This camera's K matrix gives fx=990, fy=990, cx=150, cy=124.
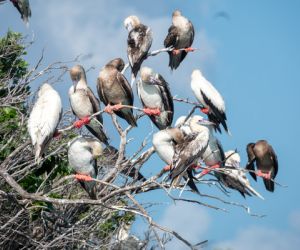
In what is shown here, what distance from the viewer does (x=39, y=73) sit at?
1173 cm

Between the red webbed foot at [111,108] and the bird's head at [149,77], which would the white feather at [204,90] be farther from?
the red webbed foot at [111,108]

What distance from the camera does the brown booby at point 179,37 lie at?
12.6 metres

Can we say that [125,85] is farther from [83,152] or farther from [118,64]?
[83,152]

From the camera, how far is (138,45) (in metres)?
11.2

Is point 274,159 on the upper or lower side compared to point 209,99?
lower

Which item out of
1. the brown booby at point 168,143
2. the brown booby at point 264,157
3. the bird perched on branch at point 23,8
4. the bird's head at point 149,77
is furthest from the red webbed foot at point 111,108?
the bird perched on branch at point 23,8

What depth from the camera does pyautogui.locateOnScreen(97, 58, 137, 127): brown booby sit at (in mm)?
10828

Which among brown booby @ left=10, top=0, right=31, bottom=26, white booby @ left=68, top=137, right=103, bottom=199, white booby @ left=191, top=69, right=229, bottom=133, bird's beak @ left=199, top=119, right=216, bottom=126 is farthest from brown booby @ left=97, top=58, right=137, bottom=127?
brown booby @ left=10, top=0, right=31, bottom=26

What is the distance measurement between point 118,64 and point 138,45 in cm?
35

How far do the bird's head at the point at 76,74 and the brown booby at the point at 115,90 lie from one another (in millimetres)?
201

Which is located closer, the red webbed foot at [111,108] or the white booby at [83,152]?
the white booby at [83,152]

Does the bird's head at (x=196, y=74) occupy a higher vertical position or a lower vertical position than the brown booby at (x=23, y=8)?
lower

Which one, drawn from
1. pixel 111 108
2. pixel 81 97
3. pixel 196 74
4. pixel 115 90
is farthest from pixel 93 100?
pixel 196 74

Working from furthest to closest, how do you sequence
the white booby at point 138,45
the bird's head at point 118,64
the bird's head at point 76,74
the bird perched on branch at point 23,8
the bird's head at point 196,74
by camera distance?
Answer: the bird perched on branch at point 23,8 < the bird's head at point 196,74 < the white booby at point 138,45 < the bird's head at point 118,64 < the bird's head at point 76,74
